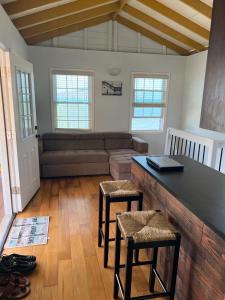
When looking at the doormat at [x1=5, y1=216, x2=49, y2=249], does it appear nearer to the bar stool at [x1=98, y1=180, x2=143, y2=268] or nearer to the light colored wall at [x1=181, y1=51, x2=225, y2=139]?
the bar stool at [x1=98, y1=180, x2=143, y2=268]

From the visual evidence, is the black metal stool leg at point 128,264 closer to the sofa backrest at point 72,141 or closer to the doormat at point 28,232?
the doormat at point 28,232

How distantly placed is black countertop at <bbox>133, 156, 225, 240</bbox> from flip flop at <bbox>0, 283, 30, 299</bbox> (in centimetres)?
142

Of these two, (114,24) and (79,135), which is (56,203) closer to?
(79,135)

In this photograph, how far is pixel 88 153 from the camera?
180 inches

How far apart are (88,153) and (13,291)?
2991mm

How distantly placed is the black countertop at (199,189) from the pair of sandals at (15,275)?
55.8 inches

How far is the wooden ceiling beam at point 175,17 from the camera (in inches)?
142

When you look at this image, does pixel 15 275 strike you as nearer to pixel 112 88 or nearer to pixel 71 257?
pixel 71 257

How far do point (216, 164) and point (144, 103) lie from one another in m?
2.46

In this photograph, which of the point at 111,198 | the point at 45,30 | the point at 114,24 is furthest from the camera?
the point at 114,24

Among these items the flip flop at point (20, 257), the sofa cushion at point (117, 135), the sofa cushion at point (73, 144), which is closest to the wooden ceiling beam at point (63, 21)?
the sofa cushion at point (73, 144)

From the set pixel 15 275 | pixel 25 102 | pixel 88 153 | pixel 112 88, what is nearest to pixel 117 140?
pixel 88 153

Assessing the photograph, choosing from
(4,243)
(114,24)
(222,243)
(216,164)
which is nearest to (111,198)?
(222,243)

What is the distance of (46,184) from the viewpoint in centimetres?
414
